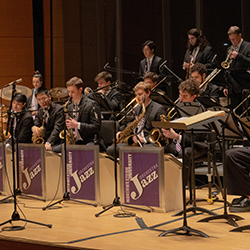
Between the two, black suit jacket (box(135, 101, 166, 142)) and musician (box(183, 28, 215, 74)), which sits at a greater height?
musician (box(183, 28, 215, 74))

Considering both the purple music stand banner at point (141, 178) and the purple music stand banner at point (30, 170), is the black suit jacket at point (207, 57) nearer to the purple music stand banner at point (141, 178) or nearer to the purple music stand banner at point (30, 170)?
the purple music stand banner at point (141, 178)

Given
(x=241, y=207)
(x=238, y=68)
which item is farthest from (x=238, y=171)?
(x=238, y=68)

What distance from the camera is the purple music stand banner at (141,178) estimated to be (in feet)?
12.7

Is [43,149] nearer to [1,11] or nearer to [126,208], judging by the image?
[126,208]

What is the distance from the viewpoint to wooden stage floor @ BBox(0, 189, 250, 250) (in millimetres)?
2912

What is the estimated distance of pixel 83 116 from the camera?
15.6ft

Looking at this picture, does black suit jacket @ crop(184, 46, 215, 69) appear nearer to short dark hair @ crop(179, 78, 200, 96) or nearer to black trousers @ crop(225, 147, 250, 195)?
short dark hair @ crop(179, 78, 200, 96)

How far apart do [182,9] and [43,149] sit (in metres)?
3.71

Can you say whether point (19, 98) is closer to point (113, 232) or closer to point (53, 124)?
point (53, 124)

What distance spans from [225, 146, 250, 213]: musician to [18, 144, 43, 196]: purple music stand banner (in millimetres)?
1950

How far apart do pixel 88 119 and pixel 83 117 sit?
6 centimetres

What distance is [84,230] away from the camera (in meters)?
3.37

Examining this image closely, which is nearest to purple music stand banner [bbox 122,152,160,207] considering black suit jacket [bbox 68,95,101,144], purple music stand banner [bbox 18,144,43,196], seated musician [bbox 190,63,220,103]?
black suit jacket [bbox 68,95,101,144]

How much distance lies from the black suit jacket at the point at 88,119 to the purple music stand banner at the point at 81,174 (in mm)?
349
